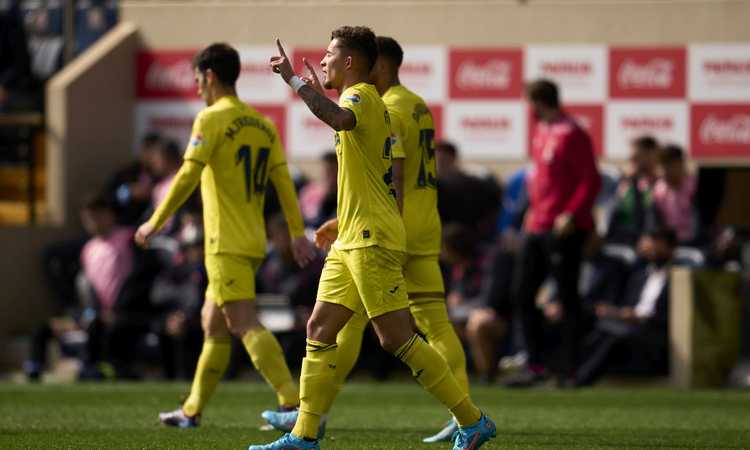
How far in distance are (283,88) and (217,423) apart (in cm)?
841

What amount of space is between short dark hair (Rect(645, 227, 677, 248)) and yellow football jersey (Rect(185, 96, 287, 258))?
19.0ft

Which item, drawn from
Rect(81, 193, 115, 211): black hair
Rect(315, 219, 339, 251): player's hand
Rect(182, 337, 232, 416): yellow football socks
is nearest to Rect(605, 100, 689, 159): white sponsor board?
Rect(81, 193, 115, 211): black hair

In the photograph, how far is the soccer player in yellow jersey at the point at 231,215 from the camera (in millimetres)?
9156

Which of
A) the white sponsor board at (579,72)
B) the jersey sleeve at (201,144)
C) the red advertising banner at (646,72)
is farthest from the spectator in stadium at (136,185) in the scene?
the jersey sleeve at (201,144)

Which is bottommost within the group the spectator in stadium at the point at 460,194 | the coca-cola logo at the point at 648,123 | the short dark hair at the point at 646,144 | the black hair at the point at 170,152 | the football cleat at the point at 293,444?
the football cleat at the point at 293,444

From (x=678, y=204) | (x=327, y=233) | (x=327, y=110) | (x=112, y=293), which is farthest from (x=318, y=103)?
(x=112, y=293)

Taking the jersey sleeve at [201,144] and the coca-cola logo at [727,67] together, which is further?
the coca-cola logo at [727,67]

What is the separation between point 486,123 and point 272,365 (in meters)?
8.73

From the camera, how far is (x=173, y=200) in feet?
29.1

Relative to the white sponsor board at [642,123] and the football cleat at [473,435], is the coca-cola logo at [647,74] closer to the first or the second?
the white sponsor board at [642,123]

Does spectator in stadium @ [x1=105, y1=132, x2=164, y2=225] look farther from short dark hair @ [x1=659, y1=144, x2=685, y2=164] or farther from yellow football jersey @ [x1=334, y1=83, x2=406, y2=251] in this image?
yellow football jersey @ [x1=334, y1=83, x2=406, y2=251]

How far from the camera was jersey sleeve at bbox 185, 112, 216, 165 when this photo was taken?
908 centimetres

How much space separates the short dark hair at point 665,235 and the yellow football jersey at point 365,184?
730 centimetres

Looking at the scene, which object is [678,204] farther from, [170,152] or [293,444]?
[293,444]
